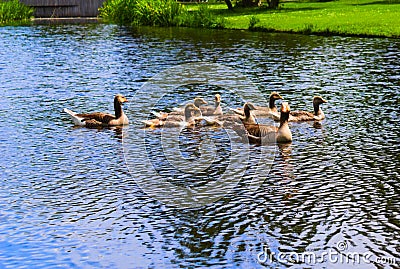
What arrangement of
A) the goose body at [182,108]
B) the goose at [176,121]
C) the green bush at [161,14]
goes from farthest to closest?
the green bush at [161,14] < the goose body at [182,108] < the goose at [176,121]

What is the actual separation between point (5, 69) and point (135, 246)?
23946 millimetres

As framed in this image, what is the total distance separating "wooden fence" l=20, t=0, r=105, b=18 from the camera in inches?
3317

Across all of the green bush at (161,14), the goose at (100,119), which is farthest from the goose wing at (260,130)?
the green bush at (161,14)

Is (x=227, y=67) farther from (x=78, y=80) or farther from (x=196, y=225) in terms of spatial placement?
(x=196, y=225)

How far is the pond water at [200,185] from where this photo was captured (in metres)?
13.3

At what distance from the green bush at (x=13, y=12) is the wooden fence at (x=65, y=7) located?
211 inches

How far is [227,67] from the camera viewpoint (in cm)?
3509

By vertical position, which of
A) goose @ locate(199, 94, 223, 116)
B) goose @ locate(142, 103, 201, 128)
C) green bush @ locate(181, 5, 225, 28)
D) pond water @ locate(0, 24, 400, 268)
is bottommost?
pond water @ locate(0, 24, 400, 268)

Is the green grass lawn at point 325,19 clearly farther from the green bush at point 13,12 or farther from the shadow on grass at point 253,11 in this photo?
the green bush at point 13,12

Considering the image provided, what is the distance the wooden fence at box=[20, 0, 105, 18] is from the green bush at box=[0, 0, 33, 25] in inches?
211

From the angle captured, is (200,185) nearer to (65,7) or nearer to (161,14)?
(161,14)

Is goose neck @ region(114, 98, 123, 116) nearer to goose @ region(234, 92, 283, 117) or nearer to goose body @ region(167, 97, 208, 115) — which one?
goose body @ region(167, 97, 208, 115)

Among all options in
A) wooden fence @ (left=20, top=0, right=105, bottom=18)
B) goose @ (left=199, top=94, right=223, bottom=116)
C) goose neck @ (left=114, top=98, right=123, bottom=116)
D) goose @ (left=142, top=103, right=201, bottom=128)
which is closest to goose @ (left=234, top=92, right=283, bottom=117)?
goose @ (left=199, top=94, right=223, bottom=116)

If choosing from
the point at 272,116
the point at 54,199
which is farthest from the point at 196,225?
the point at 272,116
